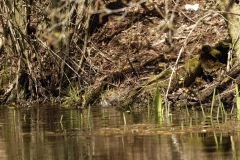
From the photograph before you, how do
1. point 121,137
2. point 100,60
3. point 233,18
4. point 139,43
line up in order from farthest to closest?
1. point 139,43
2. point 100,60
3. point 233,18
4. point 121,137

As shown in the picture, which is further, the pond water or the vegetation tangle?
the vegetation tangle

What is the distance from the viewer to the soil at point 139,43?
51.6ft

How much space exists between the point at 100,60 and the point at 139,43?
1274mm

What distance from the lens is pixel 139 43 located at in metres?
18.2

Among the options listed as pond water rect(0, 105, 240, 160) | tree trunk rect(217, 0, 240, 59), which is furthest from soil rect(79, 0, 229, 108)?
pond water rect(0, 105, 240, 160)

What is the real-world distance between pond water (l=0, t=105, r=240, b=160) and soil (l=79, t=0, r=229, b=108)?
336 cm

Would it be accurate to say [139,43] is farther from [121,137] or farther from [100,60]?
[121,137]

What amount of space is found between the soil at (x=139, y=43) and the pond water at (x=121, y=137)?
336 cm

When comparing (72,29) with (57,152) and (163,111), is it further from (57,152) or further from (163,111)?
(57,152)

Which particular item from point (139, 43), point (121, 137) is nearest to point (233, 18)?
point (121, 137)

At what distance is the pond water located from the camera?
7.53 m

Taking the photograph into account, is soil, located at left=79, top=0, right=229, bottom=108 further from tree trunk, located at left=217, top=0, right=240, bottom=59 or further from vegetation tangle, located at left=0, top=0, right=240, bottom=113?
tree trunk, located at left=217, top=0, right=240, bottom=59

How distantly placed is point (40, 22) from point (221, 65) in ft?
16.6

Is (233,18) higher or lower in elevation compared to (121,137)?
higher
